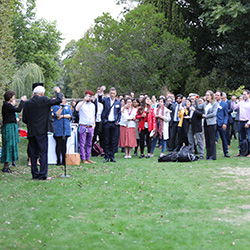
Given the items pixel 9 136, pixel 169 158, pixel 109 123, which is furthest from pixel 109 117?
pixel 9 136

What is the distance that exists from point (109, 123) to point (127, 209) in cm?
590

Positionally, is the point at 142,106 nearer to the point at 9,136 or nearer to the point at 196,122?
the point at 196,122

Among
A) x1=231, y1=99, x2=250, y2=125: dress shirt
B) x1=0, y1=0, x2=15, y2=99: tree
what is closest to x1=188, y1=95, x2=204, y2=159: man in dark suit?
x1=231, y1=99, x2=250, y2=125: dress shirt

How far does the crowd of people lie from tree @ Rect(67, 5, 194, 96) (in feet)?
47.3

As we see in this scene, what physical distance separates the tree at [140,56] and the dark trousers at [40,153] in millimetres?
21688

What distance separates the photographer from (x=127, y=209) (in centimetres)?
738

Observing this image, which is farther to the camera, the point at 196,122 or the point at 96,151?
the point at 96,151

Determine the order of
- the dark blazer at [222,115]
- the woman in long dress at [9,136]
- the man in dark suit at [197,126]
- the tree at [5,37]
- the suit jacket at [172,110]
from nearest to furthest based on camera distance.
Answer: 1. the woman in long dress at [9,136]
2. the tree at [5,37]
3. the man in dark suit at [197,126]
4. the dark blazer at [222,115]
5. the suit jacket at [172,110]

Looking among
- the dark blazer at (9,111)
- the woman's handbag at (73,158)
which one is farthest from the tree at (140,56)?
the dark blazer at (9,111)

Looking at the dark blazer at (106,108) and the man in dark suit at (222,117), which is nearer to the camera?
the dark blazer at (106,108)

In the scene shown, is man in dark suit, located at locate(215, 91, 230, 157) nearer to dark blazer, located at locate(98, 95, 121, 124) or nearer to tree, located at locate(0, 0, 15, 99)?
dark blazer, located at locate(98, 95, 121, 124)

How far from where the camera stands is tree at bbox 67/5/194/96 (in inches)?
1252

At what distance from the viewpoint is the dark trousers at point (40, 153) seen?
32.6 ft

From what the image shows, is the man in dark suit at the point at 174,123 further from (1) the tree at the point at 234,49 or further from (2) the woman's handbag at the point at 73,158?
(1) the tree at the point at 234,49
